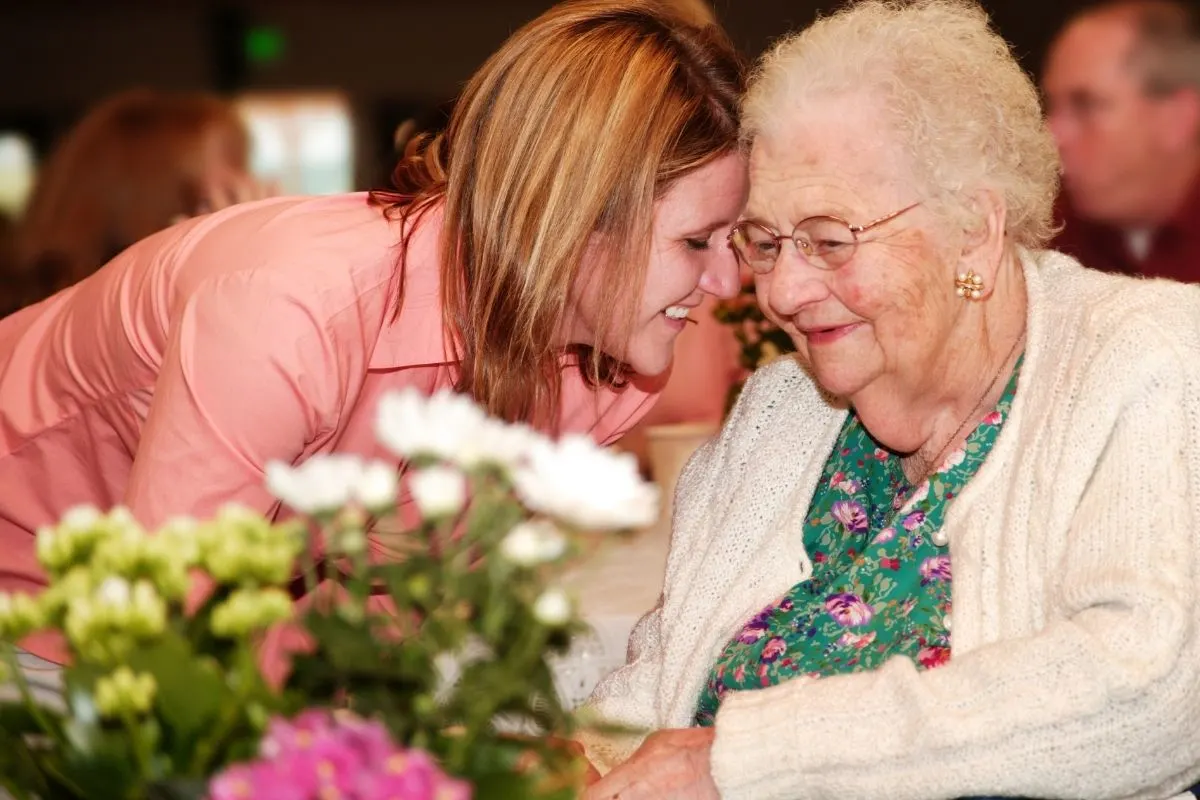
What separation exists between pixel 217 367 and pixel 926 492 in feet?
2.79

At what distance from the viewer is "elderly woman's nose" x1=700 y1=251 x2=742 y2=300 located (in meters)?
1.99

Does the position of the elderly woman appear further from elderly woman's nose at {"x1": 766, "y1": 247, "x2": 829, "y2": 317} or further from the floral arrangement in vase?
the floral arrangement in vase

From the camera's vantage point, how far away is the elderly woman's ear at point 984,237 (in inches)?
71.1

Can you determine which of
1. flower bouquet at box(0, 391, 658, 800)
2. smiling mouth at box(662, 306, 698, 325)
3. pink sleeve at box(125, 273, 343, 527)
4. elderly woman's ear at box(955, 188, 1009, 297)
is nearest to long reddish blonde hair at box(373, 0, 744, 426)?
smiling mouth at box(662, 306, 698, 325)

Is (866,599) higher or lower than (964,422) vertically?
lower

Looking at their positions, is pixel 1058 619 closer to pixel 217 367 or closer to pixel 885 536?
pixel 885 536

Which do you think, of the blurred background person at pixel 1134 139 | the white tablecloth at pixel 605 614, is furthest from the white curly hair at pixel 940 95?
the blurred background person at pixel 1134 139

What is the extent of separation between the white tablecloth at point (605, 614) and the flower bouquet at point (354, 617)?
117 cm

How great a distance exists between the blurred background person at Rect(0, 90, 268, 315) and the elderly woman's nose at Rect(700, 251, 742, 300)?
1.98m

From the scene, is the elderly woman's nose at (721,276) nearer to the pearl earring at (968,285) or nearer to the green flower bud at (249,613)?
the pearl earring at (968,285)

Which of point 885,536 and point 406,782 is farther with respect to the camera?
point 885,536

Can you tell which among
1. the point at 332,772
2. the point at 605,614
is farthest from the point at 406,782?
the point at 605,614

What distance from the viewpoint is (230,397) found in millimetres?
1727

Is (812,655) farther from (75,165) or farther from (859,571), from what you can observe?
(75,165)
